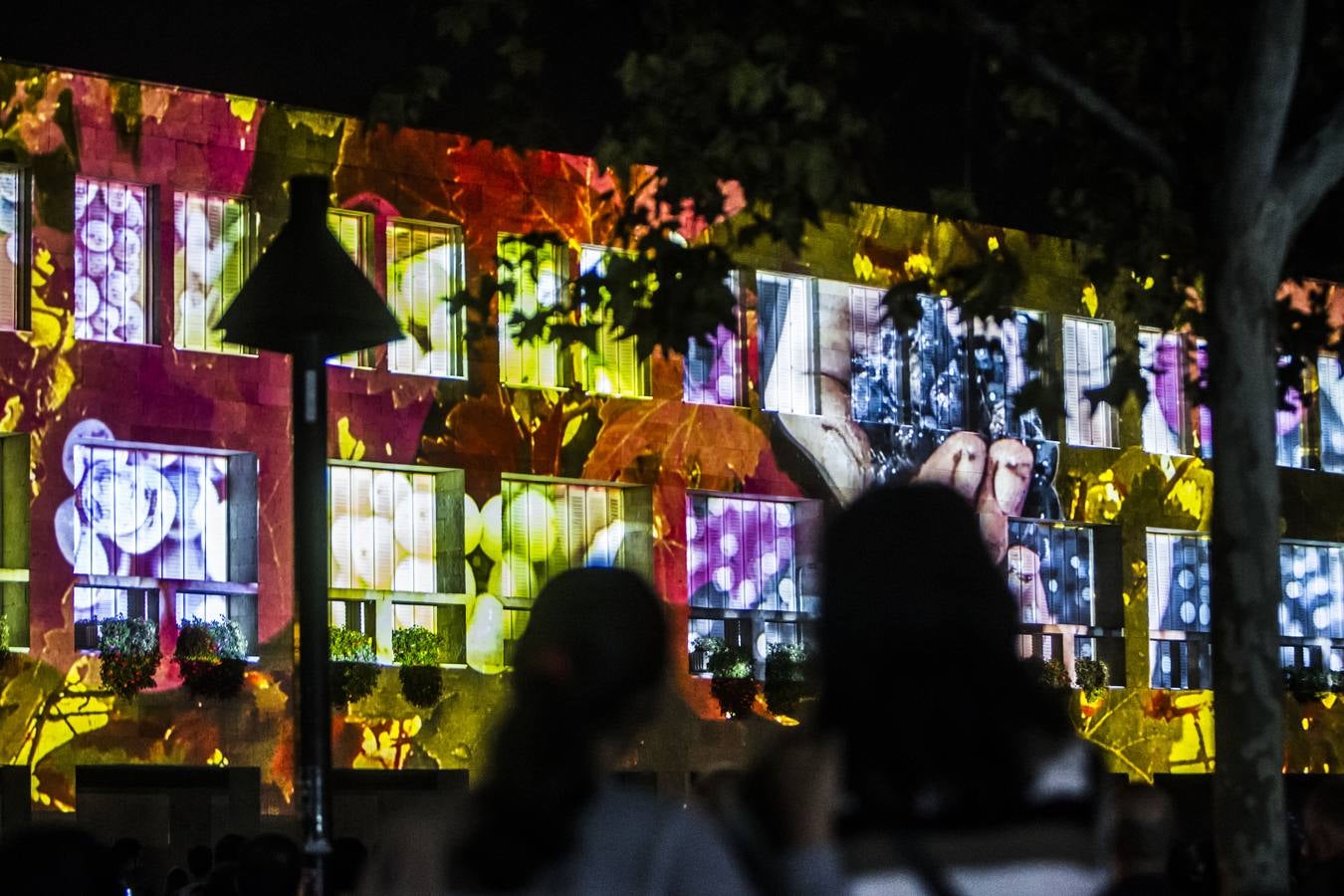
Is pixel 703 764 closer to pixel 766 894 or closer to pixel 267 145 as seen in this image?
pixel 267 145

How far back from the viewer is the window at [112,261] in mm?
20125

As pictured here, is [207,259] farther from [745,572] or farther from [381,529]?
[745,572]

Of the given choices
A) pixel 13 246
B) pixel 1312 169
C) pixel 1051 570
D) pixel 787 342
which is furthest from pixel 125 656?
pixel 1312 169

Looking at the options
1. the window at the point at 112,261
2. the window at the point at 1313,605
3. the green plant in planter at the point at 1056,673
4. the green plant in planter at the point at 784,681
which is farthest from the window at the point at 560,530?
the window at the point at 1313,605

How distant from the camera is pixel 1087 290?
90.6 ft

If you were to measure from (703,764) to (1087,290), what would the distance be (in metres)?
7.95

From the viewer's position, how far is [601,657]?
329cm

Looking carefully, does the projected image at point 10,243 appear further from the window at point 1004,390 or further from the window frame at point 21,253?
the window at point 1004,390

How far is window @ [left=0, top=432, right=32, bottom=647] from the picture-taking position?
19.5m

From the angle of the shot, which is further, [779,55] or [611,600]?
[779,55]

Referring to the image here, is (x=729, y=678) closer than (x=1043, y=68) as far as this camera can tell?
No

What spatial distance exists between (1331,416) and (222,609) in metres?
16.3

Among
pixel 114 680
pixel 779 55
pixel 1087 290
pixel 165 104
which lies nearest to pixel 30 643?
pixel 114 680

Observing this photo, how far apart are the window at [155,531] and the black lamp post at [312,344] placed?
464 inches
